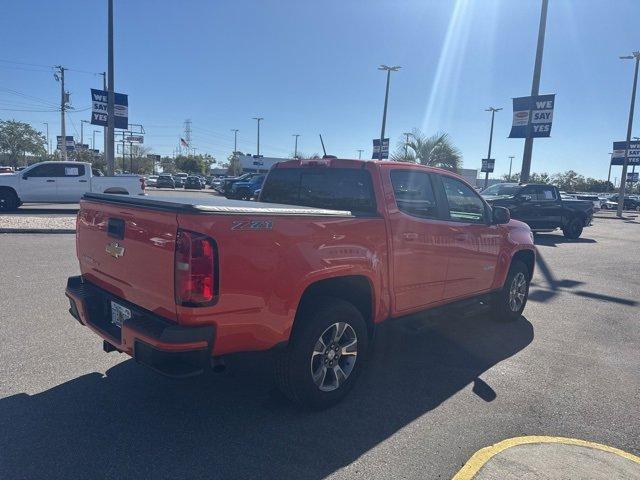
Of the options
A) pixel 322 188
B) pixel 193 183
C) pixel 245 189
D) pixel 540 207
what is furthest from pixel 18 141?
pixel 322 188

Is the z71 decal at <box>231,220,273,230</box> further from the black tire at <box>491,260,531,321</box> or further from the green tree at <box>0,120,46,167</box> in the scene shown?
the green tree at <box>0,120,46,167</box>

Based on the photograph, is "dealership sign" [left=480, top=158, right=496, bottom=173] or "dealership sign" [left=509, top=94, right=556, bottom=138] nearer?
"dealership sign" [left=509, top=94, right=556, bottom=138]

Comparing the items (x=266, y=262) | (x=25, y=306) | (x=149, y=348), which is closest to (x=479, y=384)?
(x=266, y=262)

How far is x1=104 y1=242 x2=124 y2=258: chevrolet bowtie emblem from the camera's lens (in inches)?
133

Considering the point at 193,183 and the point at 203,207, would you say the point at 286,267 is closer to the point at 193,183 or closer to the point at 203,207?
the point at 203,207

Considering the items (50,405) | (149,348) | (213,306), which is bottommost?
(50,405)

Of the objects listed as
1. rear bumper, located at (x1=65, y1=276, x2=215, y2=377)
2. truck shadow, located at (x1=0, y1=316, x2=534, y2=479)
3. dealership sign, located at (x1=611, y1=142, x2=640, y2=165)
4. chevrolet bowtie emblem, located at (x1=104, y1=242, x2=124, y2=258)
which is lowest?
truck shadow, located at (x1=0, y1=316, x2=534, y2=479)

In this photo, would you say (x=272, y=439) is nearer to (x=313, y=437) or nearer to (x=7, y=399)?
(x=313, y=437)

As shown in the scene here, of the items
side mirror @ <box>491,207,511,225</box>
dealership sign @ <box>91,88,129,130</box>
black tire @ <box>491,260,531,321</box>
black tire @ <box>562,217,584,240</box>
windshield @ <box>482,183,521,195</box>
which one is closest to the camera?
side mirror @ <box>491,207,511,225</box>

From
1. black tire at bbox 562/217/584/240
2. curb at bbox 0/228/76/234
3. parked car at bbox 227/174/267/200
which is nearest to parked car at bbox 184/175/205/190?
parked car at bbox 227/174/267/200

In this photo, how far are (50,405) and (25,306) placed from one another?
285 centimetres

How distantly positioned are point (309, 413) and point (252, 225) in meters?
1.56

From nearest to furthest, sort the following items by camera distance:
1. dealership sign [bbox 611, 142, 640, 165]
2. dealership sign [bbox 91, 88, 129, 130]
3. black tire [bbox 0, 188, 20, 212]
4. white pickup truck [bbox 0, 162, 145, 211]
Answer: black tire [bbox 0, 188, 20, 212] < white pickup truck [bbox 0, 162, 145, 211] < dealership sign [bbox 91, 88, 129, 130] < dealership sign [bbox 611, 142, 640, 165]

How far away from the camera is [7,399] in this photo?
11.7 feet
